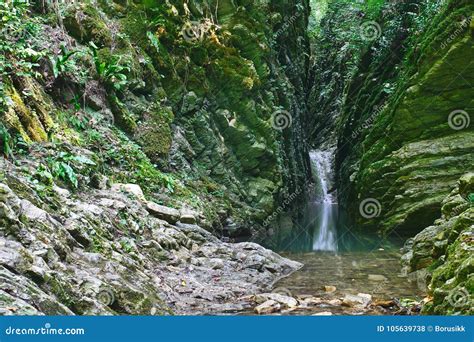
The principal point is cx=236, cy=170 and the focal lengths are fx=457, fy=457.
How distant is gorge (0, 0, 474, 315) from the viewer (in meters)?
6.19

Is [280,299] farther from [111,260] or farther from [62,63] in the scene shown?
[62,63]

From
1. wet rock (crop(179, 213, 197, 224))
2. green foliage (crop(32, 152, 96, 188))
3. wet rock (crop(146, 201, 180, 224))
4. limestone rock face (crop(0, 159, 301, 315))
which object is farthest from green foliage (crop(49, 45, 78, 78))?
wet rock (crop(179, 213, 197, 224))

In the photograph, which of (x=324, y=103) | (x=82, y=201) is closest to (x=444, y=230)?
(x=82, y=201)

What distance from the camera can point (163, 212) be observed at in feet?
33.8

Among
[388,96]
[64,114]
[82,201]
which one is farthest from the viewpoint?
[388,96]

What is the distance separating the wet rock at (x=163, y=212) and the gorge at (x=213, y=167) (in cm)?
3

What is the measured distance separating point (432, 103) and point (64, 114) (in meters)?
12.8

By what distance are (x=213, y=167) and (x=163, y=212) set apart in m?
5.88

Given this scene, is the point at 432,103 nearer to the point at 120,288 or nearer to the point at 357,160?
the point at 357,160

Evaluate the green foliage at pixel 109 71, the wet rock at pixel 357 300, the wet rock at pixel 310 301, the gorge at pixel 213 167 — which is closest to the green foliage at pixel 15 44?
the gorge at pixel 213 167

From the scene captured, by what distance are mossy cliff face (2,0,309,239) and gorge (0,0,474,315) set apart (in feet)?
0.20

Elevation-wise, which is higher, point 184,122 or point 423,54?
point 423,54

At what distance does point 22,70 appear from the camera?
8.88 meters

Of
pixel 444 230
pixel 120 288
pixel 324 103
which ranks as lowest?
pixel 120 288
